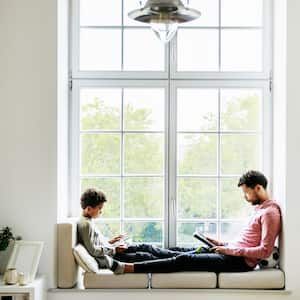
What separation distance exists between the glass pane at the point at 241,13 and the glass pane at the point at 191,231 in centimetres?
159

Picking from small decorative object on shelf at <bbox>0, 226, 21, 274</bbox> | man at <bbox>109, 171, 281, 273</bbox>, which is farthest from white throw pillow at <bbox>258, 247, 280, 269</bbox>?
small decorative object on shelf at <bbox>0, 226, 21, 274</bbox>

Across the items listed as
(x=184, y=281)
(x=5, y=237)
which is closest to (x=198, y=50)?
(x=184, y=281)

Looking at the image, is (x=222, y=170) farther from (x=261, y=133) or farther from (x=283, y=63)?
(x=283, y=63)

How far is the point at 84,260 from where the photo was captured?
443cm

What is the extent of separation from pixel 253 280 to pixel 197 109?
1.39 m

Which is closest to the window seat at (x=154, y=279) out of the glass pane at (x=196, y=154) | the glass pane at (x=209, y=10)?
the glass pane at (x=196, y=154)

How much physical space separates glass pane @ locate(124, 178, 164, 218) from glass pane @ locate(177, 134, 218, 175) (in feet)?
0.74

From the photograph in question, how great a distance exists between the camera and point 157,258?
15.4ft

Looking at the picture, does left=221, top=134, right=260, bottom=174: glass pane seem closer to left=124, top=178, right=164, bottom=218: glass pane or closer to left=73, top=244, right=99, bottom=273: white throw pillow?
left=124, top=178, right=164, bottom=218: glass pane

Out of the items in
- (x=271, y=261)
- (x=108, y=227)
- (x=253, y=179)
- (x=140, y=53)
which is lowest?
(x=271, y=261)

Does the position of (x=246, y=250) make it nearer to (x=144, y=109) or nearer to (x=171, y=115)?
(x=171, y=115)

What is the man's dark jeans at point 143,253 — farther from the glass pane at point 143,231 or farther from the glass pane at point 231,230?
the glass pane at point 231,230

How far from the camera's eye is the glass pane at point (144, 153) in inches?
198

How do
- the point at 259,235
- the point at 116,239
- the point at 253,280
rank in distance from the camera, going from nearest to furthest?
1. the point at 253,280
2. the point at 259,235
3. the point at 116,239
